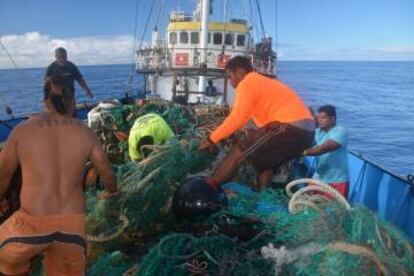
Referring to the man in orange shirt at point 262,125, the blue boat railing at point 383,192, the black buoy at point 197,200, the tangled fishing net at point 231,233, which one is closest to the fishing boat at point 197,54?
the blue boat railing at point 383,192

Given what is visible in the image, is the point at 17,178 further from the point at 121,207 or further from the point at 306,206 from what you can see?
the point at 306,206

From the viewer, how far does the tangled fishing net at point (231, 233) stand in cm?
300

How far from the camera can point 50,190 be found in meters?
2.88

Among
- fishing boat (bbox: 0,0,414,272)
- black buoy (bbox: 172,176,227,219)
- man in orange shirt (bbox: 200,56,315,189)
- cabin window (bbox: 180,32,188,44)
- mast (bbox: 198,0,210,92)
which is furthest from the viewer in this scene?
cabin window (bbox: 180,32,188,44)

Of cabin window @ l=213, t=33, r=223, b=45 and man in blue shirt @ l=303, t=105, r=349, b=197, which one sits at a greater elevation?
cabin window @ l=213, t=33, r=223, b=45

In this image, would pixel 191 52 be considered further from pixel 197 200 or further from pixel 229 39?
pixel 197 200

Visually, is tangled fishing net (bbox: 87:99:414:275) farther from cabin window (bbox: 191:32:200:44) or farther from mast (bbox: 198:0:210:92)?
cabin window (bbox: 191:32:200:44)

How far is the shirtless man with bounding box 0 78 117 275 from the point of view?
2.84 m

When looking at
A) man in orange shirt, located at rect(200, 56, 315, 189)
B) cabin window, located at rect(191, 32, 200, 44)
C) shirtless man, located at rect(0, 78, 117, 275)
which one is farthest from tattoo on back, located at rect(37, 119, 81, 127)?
cabin window, located at rect(191, 32, 200, 44)

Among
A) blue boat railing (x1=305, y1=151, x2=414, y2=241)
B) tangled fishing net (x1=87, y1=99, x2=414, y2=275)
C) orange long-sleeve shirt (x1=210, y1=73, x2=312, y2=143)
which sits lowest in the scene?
blue boat railing (x1=305, y1=151, x2=414, y2=241)

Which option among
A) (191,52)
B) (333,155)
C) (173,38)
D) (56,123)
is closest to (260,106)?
(333,155)

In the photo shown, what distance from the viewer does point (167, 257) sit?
3.25m

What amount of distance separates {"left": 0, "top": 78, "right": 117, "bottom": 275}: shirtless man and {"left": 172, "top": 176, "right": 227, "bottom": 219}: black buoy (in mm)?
1205

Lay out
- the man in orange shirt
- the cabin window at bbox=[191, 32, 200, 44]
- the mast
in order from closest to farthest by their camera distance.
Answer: the man in orange shirt < the mast < the cabin window at bbox=[191, 32, 200, 44]
